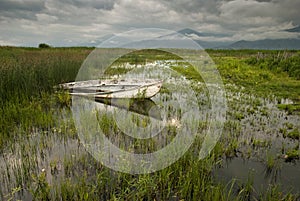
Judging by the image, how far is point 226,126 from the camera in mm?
5719

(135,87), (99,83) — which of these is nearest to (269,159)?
(135,87)

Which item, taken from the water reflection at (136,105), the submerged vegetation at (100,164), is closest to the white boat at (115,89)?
the water reflection at (136,105)

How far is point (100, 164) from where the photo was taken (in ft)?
12.3

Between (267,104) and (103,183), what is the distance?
7.08 metres

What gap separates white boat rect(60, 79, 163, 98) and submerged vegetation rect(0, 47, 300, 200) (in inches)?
30.6

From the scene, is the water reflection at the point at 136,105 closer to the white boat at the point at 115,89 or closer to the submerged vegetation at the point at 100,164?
the white boat at the point at 115,89

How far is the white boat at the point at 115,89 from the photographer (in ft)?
25.6

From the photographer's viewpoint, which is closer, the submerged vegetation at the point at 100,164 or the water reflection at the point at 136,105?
the submerged vegetation at the point at 100,164

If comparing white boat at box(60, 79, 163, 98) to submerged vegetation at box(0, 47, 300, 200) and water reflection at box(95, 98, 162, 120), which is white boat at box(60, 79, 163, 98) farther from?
submerged vegetation at box(0, 47, 300, 200)

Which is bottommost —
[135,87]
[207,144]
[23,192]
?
[23,192]

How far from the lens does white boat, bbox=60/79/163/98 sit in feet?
25.6

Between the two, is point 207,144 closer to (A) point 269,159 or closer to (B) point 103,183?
(A) point 269,159

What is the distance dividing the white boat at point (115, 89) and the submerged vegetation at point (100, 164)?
0.78 metres

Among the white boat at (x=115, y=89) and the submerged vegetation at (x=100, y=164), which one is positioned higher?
the white boat at (x=115, y=89)
